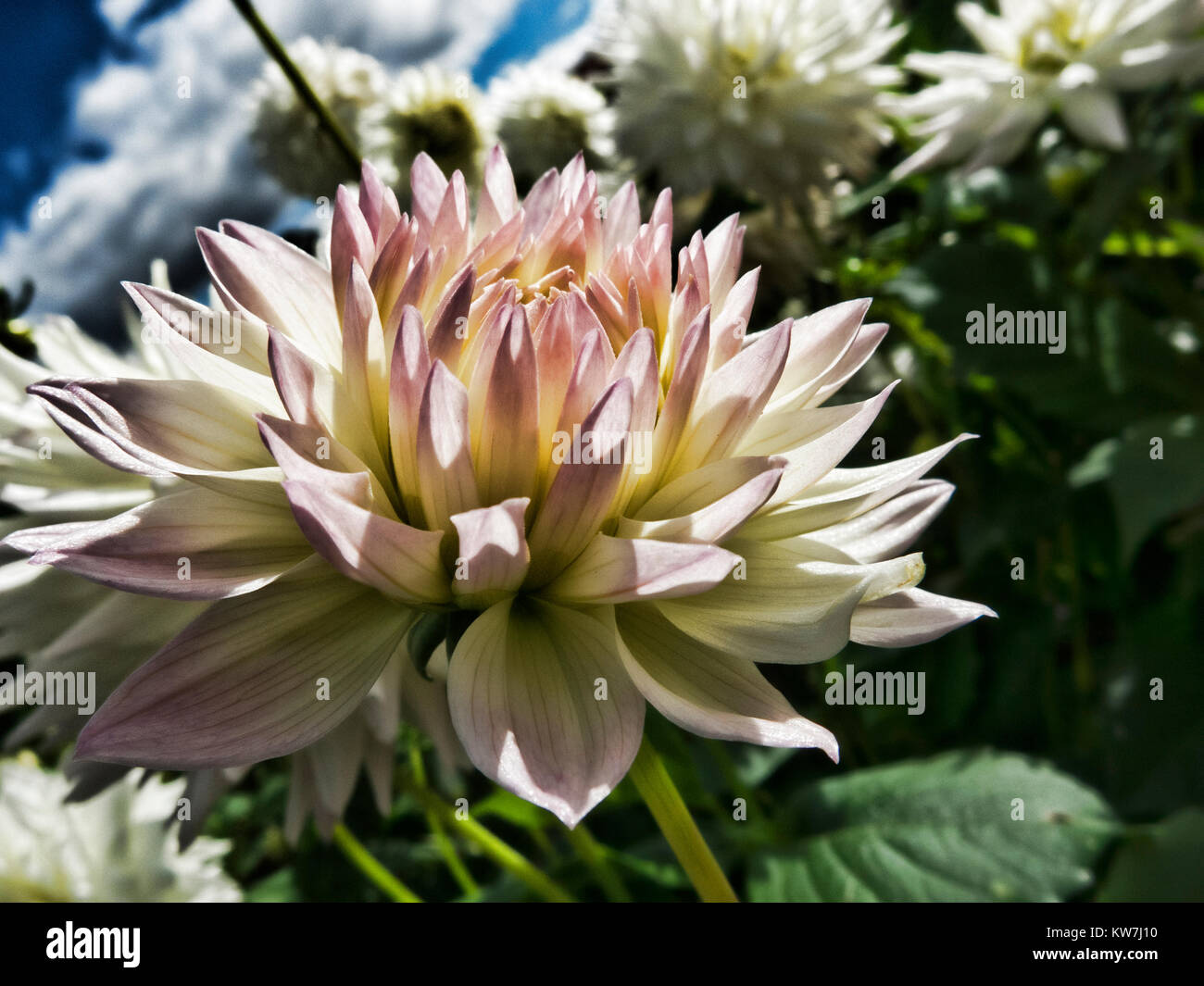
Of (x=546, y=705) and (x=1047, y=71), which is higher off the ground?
(x=1047, y=71)

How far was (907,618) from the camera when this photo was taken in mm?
267

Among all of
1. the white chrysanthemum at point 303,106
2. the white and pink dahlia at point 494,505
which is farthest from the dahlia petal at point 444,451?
the white chrysanthemum at point 303,106

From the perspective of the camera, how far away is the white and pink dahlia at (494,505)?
0.74 feet

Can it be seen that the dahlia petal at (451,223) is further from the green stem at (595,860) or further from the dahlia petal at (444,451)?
the green stem at (595,860)

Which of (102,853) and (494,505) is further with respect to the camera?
(102,853)

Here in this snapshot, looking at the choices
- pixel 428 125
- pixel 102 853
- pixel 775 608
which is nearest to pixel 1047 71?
pixel 428 125

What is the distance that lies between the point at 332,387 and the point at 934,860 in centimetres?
44

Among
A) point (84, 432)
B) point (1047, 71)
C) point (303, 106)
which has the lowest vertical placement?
point (84, 432)

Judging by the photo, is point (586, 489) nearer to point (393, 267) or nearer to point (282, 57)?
point (393, 267)

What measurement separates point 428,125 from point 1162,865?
83 cm

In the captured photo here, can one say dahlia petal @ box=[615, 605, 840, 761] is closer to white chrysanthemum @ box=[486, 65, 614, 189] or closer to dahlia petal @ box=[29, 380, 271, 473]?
dahlia petal @ box=[29, 380, 271, 473]

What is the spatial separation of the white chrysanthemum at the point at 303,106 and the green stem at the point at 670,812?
84 centimetres

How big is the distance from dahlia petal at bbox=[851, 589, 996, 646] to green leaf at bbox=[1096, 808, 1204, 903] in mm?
384
